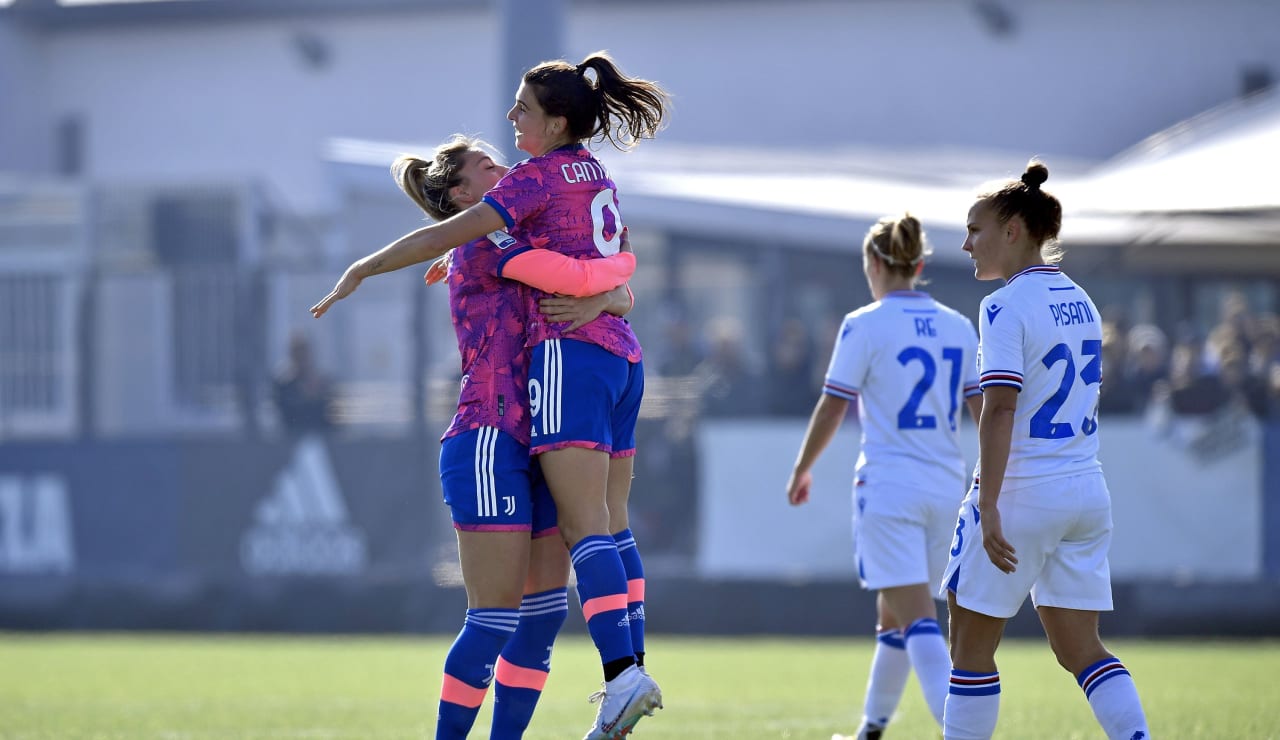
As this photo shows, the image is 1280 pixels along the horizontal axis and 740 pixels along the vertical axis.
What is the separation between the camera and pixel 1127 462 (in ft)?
45.9

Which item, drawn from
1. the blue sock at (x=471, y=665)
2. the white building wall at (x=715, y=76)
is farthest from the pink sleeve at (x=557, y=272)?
the white building wall at (x=715, y=76)

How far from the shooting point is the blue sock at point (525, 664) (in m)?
5.32

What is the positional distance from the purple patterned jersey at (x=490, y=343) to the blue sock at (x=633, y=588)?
52cm

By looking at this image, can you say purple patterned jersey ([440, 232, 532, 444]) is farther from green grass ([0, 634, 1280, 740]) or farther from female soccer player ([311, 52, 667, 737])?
green grass ([0, 634, 1280, 740])

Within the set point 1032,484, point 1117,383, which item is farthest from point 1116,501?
point 1032,484

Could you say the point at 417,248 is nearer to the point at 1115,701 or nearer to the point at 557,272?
the point at 557,272

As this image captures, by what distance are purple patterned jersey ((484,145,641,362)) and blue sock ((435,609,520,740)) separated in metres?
0.84

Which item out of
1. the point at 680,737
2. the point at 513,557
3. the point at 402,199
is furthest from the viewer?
the point at 402,199

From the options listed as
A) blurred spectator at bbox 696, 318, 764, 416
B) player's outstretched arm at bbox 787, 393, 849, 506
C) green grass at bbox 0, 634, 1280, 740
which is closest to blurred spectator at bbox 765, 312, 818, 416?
blurred spectator at bbox 696, 318, 764, 416

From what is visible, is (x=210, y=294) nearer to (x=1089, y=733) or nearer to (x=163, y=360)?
(x=163, y=360)

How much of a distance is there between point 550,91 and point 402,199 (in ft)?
43.3

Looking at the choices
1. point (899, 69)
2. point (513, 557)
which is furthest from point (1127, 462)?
point (899, 69)

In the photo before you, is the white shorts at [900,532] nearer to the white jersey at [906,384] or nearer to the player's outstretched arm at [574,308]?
the white jersey at [906,384]

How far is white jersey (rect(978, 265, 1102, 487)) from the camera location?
5.00 metres
